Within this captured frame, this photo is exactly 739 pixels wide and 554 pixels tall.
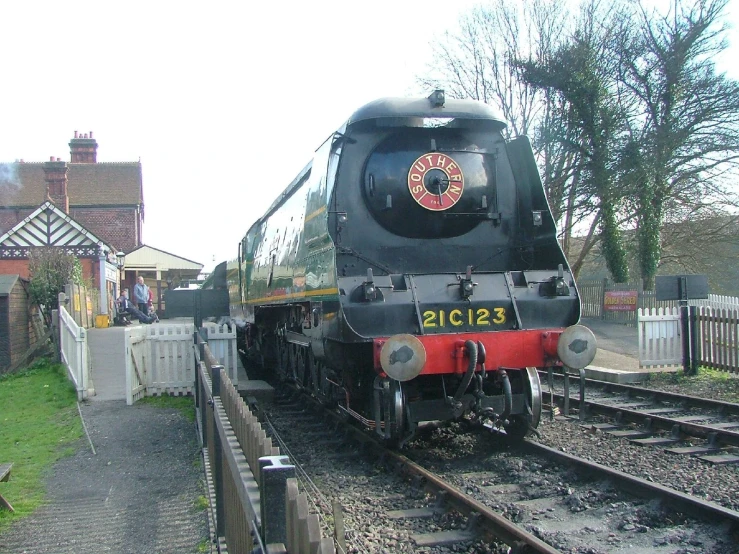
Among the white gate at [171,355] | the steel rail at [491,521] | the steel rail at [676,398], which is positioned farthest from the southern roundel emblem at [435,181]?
the white gate at [171,355]

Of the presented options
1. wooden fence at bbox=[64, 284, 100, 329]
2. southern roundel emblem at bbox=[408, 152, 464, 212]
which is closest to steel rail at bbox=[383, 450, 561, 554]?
southern roundel emblem at bbox=[408, 152, 464, 212]

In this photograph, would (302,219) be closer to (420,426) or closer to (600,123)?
(420,426)

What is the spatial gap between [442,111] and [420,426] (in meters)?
3.30

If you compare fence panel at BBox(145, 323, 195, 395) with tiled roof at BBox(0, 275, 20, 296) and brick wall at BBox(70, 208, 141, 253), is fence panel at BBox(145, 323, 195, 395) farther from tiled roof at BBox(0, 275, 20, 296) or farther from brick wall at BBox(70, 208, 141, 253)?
brick wall at BBox(70, 208, 141, 253)

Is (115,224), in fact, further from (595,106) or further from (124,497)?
(124,497)

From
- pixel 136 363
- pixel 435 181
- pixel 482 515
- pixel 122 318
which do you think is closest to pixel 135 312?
pixel 122 318

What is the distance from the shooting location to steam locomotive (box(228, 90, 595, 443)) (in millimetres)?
5781

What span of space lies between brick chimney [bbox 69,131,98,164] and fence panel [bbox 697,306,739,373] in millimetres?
42488

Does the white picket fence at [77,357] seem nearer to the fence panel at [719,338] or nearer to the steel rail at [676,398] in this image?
the steel rail at [676,398]

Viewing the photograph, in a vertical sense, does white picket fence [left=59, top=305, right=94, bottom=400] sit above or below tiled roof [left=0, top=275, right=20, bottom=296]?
below

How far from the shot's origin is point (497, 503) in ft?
15.7

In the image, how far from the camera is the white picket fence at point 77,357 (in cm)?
1042

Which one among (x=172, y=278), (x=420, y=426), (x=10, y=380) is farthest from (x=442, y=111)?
(x=172, y=278)

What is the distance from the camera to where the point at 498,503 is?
4789mm
